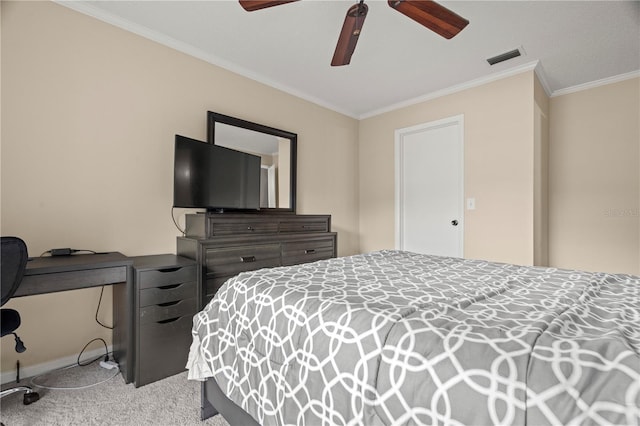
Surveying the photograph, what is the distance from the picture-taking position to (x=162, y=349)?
199cm

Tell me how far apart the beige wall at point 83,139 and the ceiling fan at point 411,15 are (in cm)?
130

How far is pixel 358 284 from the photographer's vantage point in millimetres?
1343

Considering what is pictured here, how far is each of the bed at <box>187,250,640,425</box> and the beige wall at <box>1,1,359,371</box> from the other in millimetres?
1331

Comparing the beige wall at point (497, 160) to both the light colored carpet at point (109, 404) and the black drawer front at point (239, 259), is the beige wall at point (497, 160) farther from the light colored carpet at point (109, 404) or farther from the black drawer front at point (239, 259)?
the light colored carpet at point (109, 404)

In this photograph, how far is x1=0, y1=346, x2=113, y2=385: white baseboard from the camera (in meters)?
1.92

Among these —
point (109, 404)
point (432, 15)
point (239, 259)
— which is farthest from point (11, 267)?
point (432, 15)

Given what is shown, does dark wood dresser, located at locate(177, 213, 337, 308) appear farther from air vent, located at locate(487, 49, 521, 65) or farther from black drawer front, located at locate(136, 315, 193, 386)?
air vent, located at locate(487, 49, 521, 65)

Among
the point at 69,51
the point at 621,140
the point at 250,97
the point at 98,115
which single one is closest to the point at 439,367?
the point at 98,115

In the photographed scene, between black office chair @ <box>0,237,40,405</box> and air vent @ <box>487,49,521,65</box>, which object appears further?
air vent @ <box>487,49,521,65</box>

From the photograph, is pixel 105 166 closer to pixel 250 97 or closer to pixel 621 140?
pixel 250 97

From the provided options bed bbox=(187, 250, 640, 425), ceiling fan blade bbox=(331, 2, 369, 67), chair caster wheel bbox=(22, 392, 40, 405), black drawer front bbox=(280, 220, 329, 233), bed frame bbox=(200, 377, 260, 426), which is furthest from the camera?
black drawer front bbox=(280, 220, 329, 233)

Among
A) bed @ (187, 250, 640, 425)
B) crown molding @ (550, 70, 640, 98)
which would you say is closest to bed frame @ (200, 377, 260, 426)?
bed @ (187, 250, 640, 425)

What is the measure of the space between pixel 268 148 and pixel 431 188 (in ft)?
6.81

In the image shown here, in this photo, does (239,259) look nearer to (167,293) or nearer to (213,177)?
(167,293)
